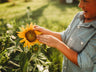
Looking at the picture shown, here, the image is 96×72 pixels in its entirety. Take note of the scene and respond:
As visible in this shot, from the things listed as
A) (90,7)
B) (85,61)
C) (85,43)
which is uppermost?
(90,7)

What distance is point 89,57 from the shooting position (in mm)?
1004

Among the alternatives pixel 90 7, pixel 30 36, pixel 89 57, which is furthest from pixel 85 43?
pixel 30 36

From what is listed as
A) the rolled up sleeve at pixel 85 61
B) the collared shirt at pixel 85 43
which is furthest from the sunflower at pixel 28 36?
the rolled up sleeve at pixel 85 61

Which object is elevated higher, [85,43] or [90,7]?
[90,7]

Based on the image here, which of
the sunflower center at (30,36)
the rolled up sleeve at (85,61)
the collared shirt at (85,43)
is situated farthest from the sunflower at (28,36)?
the rolled up sleeve at (85,61)

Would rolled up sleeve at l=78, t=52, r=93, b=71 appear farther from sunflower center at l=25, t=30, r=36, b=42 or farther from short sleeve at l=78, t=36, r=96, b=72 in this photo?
sunflower center at l=25, t=30, r=36, b=42

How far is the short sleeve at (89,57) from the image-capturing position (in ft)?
3.23

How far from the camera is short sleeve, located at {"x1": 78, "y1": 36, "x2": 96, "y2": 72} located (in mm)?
986

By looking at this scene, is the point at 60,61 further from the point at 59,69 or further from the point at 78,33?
the point at 78,33

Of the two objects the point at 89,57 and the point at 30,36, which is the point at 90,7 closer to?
the point at 89,57

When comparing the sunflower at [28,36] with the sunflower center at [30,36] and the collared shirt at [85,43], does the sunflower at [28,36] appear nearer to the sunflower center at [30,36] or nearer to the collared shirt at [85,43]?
the sunflower center at [30,36]

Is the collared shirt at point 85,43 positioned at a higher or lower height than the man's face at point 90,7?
lower

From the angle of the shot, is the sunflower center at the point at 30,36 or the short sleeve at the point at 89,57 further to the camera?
the sunflower center at the point at 30,36

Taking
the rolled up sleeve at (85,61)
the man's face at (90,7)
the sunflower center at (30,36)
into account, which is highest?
the man's face at (90,7)
